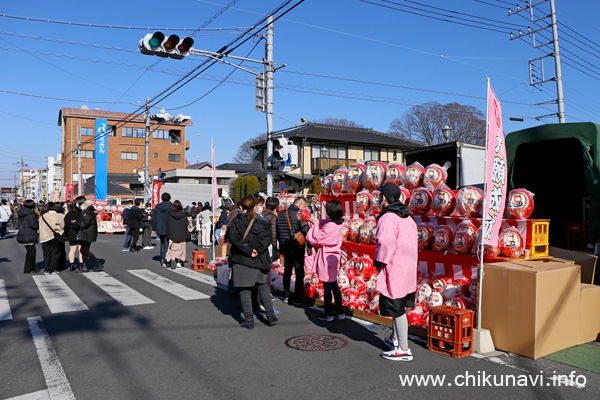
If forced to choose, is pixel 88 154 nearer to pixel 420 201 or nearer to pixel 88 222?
pixel 88 222

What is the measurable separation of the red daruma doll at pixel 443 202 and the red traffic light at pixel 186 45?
6.77 meters

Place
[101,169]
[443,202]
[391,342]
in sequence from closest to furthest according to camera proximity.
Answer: [391,342], [443,202], [101,169]

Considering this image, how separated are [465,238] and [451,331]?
180 centimetres

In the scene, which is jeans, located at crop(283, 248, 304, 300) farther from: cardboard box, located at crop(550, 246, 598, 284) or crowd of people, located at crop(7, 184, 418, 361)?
cardboard box, located at crop(550, 246, 598, 284)

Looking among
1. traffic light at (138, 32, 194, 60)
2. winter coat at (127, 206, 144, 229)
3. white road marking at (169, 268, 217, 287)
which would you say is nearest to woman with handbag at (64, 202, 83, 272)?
white road marking at (169, 268, 217, 287)

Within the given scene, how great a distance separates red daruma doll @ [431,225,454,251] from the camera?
6653 millimetres

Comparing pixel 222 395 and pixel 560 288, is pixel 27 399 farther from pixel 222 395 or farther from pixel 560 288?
pixel 560 288

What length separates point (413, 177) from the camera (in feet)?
25.3

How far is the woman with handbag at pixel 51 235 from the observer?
10234 mm

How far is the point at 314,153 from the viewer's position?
37.6 m

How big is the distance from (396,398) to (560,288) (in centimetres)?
260

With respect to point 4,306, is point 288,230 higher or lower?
higher

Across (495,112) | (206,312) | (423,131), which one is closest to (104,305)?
(206,312)

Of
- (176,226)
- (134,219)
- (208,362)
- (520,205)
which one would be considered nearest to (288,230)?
(208,362)
